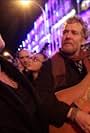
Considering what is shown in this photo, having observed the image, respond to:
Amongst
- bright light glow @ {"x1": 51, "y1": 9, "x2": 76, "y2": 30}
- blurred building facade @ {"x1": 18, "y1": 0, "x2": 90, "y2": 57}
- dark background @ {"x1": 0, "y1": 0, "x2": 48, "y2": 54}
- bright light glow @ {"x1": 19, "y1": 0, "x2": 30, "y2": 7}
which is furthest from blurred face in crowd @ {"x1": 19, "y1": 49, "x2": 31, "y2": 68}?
bright light glow @ {"x1": 19, "y1": 0, "x2": 30, "y2": 7}

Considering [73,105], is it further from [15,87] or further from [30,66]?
[30,66]

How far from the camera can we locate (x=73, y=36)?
3.00 m

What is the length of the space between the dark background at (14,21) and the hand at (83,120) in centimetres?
1166

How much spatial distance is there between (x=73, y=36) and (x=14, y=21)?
12070 millimetres

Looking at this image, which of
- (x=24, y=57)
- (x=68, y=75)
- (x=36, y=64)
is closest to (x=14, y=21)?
(x=24, y=57)

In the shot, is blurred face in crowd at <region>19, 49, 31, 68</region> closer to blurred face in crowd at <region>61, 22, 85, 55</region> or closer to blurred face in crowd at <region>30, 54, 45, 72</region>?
blurred face in crowd at <region>30, 54, 45, 72</region>

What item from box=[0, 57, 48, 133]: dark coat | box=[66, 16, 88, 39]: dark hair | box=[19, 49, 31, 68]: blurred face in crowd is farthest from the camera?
box=[19, 49, 31, 68]: blurred face in crowd

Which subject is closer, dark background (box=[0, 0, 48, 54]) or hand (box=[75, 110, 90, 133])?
hand (box=[75, 110, 90, 133])

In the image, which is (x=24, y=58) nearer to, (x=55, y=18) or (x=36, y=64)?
(x=36, y=64)

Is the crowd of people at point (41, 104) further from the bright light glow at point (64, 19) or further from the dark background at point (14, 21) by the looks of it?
the dark background at point (14, 21)

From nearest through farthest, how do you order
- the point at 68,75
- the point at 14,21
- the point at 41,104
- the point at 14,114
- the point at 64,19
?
the point at 14,114 → the point at 41,104 → the point at 68,75 → the point at 64,19 → the point at 14,21

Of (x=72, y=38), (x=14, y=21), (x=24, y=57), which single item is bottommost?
(x=14, y=21)

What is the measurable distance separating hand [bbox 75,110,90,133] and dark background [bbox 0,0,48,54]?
11.7 m

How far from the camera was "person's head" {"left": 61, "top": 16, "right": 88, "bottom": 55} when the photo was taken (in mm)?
2884
